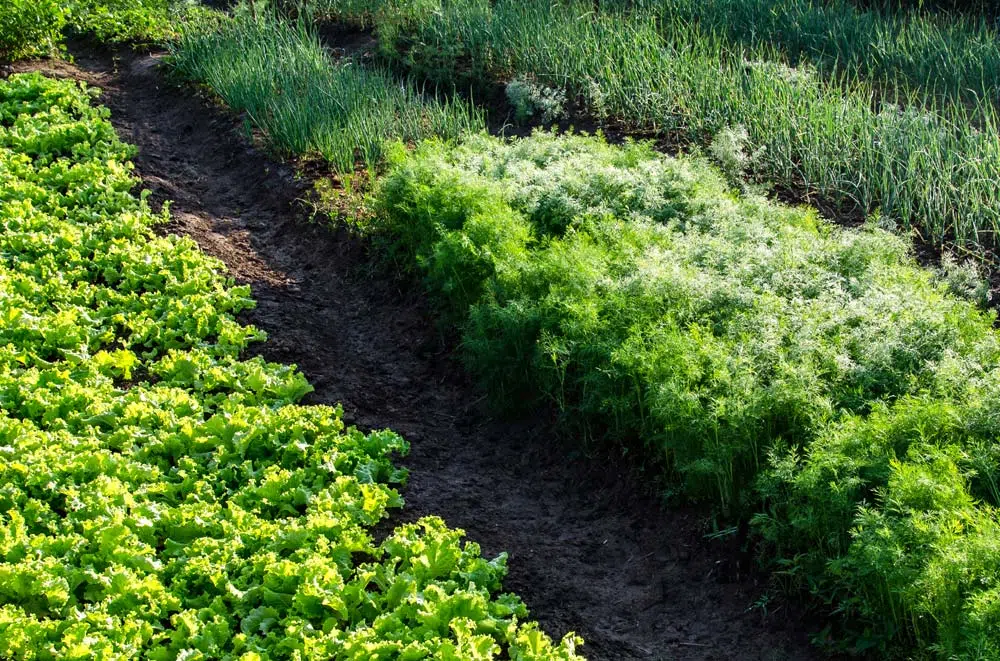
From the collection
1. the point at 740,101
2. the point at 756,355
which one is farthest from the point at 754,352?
the point at 740,101

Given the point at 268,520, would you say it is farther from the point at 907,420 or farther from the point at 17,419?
the point at 907,420

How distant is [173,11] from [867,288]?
33.0ft

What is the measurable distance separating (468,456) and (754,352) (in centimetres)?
173

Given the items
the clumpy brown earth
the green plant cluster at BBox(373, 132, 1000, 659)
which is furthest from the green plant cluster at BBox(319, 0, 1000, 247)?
the clumpy brown earth

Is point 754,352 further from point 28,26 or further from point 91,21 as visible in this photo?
point 91,21

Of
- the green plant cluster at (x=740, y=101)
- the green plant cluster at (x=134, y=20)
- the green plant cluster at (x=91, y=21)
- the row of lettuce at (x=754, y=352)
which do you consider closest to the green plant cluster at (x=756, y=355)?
the row of lettuce at (x=754, y=352)

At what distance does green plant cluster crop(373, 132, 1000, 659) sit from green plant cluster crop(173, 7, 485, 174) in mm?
1359

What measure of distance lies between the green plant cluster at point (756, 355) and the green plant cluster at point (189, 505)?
103 centimetres

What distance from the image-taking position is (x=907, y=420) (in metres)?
4.00

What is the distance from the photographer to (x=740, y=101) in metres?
7.70

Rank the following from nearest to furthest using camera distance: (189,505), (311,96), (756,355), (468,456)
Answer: (189,505) → (756,355) → (468,456) → (311,96)

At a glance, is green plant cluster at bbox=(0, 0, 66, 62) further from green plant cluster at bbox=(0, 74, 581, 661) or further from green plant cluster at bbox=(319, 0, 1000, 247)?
green plant cluster at bbox=(0, 74, 581, 661)

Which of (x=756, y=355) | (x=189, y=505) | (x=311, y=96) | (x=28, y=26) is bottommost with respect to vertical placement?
(x=189, y=505)

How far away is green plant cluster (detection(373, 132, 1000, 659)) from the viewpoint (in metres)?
3.63
